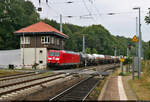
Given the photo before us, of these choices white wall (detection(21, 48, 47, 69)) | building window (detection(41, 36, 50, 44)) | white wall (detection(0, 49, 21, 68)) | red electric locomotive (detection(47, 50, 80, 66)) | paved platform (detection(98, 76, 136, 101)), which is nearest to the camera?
paved platform (detection(98, 76, 136, 101))

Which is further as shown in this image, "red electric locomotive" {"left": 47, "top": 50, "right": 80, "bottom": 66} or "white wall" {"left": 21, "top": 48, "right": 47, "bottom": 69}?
"white wall" {"left": 21, "top": 48, "right": 47, "bottom": 69}

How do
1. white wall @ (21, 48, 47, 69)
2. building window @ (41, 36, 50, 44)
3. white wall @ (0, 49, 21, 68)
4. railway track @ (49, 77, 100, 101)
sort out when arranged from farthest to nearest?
white wall @ (0, 49, 21, 68) → building window @ (41, 36, 50, 44) → white wall @ (21, 48, 47, 69) → railway track @ (49, 77, 100, 101)

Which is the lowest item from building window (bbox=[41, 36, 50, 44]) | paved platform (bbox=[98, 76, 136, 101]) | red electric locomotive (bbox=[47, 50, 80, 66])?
paved platform (bbox=[98, 76, 136, 101])

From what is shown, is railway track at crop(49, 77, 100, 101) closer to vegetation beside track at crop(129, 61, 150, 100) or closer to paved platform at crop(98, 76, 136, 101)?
paved platform at crop(98, 76, 136, 101)

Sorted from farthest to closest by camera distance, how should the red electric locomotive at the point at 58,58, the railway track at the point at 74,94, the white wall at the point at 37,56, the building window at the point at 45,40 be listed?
the building window at the point at 45,40 → the white wall at the point at 37,56 → the red electric locomotive at the point at 58,58 → the railway track at the point at 74,94

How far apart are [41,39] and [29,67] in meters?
5.52

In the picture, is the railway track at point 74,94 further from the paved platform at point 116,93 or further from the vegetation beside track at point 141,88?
the vegetation beside track at point 141,88

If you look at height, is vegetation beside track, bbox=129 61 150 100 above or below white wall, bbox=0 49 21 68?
below

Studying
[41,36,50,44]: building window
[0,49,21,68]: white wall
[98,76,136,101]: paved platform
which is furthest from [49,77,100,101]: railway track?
[0,49,21,68]: white wall

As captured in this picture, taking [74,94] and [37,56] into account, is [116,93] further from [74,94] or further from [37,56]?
[37,56]

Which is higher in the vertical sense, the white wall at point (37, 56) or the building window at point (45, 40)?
the building window at point (45, 40)

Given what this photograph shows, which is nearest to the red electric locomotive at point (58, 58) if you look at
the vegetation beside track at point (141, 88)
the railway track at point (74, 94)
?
the vegetation beside track at point (141, 88)

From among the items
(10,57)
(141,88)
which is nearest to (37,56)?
(10,57)

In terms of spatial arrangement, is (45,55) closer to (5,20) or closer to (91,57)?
(91,57)
